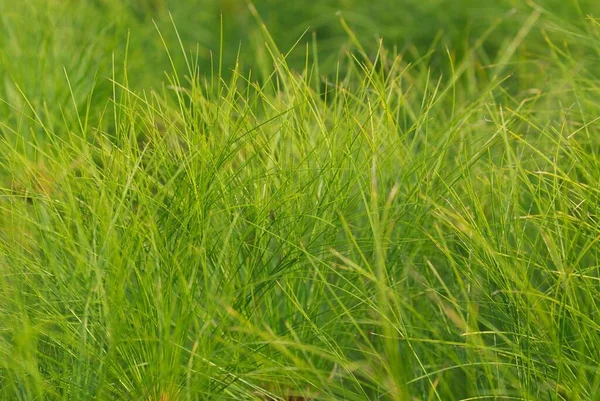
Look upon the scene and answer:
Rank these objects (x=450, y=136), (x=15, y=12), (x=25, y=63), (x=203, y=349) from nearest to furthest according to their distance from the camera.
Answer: (x=203, y=349) → (x=450, y=136) → (x=25, y=63) → (x=15, y=12)

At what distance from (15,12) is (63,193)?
88 centimetres

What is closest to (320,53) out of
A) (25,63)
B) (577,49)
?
(577,49)

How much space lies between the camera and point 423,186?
1379mm

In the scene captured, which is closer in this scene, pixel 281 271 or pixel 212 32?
pixel 281 271

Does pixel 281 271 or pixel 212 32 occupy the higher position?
pixel 281 271

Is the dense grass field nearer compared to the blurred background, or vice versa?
the dense grass field

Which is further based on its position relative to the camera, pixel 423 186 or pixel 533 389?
pixel 423 186

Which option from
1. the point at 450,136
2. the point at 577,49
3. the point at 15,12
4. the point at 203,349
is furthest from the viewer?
the point at 577,49

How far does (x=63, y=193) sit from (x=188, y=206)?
226 millimetres

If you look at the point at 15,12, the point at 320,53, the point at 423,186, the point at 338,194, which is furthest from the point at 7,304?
the point at 320,53

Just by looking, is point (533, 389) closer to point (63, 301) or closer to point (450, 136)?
point (450, 136)

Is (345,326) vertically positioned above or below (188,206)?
below

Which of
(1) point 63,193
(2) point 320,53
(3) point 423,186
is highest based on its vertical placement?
(1) point 63,193

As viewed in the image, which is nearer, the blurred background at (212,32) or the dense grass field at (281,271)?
the dense grass field at (281,271)
